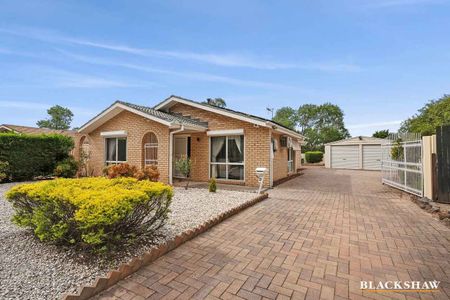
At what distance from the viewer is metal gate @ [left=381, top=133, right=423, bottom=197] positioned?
8.27 metres

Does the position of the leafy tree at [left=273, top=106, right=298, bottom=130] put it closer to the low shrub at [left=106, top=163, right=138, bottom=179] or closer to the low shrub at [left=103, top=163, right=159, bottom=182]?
the low shrub at [left=103, top=163, right=159, bottom=182]

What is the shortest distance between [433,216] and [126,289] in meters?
7.86

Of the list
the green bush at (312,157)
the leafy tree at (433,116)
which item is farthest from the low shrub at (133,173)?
the green bush at (312,157)

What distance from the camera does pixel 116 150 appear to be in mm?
13727

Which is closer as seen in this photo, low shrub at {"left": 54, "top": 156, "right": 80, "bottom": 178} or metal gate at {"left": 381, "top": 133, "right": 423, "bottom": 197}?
metal gate at {"left": 381, "top": 133, "right": 423, "bottom": 197}

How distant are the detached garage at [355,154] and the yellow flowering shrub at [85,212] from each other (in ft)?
86.0

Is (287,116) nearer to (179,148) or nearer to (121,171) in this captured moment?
(179,148)

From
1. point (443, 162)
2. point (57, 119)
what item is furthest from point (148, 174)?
point (57, 119)

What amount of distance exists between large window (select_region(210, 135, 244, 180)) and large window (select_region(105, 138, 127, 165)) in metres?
5.84

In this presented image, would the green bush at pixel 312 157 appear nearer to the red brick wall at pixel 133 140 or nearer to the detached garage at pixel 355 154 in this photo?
the detached garage at pixel 355 154

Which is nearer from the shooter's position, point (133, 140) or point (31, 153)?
point (133, 140)

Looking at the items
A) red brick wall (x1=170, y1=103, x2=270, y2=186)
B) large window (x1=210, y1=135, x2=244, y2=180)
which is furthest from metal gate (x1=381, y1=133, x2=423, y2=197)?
large window (x1=210, y1=135, x2=244, y2=180)

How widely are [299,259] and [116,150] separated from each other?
13241 millimetres

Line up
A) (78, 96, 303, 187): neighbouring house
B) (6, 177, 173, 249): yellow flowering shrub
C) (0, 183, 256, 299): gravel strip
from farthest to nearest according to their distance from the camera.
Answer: (78, 96, 303, 187): neighbouring house, (6, 177, 173, 249): yellow flowering shrub, (0, 183, 256, 299): gravel strip
